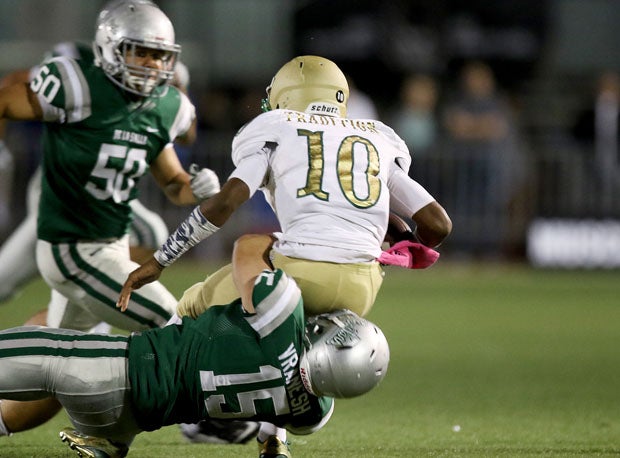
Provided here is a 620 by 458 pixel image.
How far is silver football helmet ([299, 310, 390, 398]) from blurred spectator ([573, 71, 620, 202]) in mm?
10780

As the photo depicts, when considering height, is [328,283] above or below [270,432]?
above

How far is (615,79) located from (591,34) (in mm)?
2820

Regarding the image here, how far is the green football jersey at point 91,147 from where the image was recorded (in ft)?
18.3

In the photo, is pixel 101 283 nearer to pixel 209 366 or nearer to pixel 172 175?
pixel 172 175

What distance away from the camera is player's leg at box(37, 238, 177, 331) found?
5402 mm

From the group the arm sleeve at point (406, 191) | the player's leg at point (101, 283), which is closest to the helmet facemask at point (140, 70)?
the player's leg at point (101, 283)

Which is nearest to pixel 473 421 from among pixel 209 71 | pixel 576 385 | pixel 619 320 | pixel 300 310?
pixel 576 385

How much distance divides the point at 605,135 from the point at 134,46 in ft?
33.9

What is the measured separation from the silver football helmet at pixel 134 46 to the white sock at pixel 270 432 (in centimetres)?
174

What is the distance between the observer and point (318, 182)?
4477mm

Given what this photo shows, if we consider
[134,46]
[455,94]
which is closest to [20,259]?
[134,46]

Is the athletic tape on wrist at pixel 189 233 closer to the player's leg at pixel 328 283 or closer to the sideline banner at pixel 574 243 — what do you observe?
the player's leg at pixel 328 283

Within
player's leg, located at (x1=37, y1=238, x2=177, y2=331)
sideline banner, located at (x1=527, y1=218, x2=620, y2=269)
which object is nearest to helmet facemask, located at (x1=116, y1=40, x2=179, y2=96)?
player's leg, located at (x1=37, y1=238, x2=177, y2=331)

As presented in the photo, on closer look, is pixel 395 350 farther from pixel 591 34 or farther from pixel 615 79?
pixel 591 34
